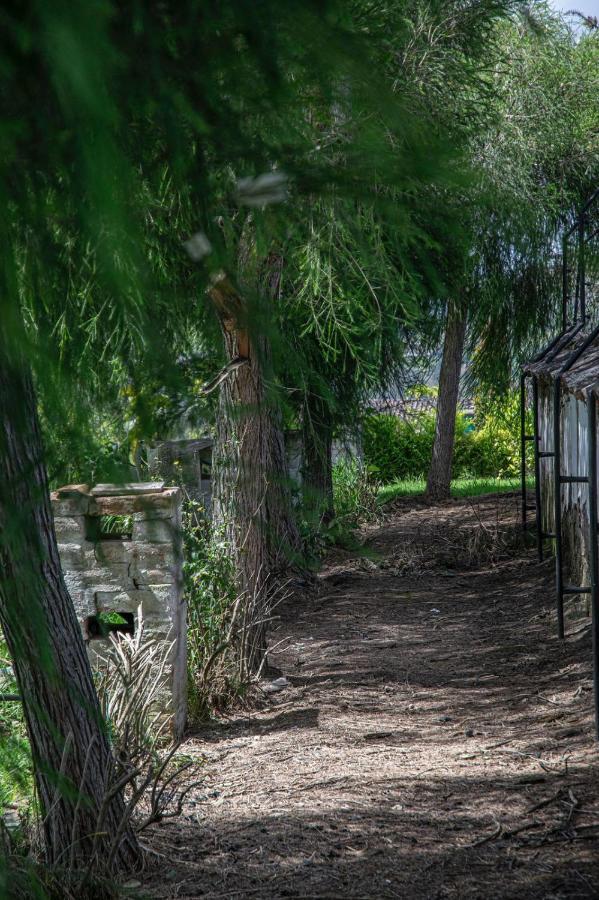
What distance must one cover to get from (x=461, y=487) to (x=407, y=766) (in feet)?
36.2

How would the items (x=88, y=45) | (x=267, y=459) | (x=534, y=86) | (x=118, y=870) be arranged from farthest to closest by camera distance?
(x=534, y=86) → (x=267, y=459) → (x=118, y=870) → (x=88, y=45)

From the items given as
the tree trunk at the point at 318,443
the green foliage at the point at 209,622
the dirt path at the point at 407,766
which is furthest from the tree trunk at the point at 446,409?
the green foliage at the point at 209,622

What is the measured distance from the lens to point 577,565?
25.0 ft

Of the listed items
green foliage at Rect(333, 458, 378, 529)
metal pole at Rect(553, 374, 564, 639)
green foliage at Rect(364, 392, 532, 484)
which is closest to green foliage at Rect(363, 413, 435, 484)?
green foliage at Rect(364, 392, 532, 484)

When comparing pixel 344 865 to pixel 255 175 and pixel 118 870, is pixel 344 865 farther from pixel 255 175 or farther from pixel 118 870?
pixel 255 175

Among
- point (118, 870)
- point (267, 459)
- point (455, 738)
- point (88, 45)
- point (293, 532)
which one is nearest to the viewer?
point (88, 45)

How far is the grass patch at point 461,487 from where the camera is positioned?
47.4 feet

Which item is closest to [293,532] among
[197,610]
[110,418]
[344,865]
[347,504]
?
[197,610]

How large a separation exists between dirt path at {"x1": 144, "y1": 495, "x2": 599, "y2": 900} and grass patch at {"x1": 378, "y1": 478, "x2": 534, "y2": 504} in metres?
5.51

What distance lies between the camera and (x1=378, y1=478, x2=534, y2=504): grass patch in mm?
14453

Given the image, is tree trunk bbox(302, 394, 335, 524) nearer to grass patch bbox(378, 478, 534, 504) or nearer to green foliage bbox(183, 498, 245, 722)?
grass patch bbox(378, 478, 534, 504)

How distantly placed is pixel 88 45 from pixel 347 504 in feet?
39.6

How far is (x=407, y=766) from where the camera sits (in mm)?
4637

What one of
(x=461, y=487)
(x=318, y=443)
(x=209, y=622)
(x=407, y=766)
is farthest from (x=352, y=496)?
(x=407, y=766)
